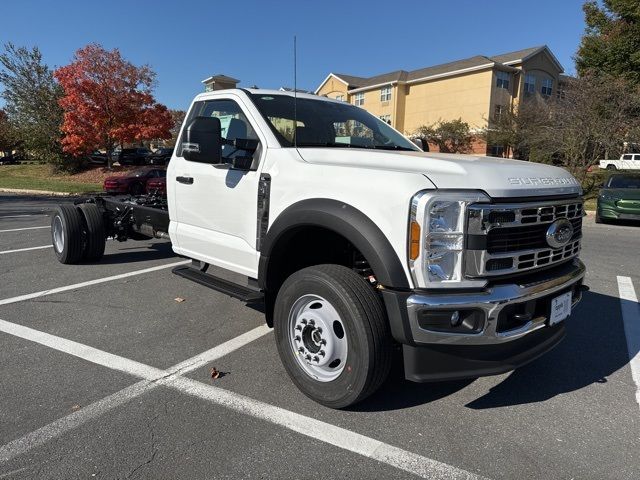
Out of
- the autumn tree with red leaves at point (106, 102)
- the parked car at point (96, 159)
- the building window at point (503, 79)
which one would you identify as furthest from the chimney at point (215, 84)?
the building window at point (503, 79)

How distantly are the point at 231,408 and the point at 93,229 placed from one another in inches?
187

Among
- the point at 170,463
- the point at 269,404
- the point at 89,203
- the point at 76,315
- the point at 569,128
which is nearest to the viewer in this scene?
the point at 170,463

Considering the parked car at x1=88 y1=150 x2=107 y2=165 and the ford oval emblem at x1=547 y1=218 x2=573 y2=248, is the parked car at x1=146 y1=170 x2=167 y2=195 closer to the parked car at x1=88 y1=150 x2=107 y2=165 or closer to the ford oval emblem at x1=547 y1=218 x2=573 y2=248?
the ford oval emblem at x1=547 y1=218 x2=573 y2=248

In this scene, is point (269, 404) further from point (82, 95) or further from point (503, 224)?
point (82, 95)

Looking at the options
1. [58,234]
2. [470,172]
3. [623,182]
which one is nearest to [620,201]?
[623,182]

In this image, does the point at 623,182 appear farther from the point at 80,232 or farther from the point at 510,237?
the point at 80,232

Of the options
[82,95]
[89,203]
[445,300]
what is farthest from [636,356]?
[82,95]

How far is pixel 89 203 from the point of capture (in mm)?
7234

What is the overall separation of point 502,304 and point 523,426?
917mm

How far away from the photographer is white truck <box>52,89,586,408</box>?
2600 mm

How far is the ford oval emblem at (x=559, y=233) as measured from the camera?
2936mm

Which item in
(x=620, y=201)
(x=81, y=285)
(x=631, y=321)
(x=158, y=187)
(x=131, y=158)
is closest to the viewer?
(x=631, y=321)

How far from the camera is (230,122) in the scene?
4.33 meters

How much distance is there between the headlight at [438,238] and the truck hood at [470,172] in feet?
0.37
